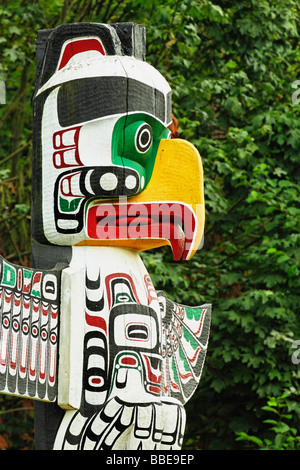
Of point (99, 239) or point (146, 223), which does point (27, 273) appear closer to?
point (99, 239)

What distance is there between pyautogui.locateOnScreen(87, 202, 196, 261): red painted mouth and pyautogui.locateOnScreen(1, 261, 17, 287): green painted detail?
50 cm

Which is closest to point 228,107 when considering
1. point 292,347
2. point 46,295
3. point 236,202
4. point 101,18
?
point 236,202

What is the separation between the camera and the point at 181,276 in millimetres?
8156

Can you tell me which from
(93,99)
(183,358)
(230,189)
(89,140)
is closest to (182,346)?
(183,358)

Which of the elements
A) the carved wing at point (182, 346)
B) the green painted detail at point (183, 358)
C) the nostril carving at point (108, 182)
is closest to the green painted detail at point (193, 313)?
the carved wing at point (182, 346)

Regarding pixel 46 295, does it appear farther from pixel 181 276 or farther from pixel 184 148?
pixel 181 276

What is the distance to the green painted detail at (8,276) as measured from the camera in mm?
3824

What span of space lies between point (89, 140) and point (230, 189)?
5091 millimetres

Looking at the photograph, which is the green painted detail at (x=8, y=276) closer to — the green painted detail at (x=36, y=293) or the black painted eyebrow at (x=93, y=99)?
the green painted detail at (x=36, y=293)

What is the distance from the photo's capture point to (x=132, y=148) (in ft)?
13.9

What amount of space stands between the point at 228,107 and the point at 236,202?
1.05 meters

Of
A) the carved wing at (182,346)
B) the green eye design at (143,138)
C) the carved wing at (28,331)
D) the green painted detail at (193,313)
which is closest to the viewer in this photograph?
the carved wing at (28,331)

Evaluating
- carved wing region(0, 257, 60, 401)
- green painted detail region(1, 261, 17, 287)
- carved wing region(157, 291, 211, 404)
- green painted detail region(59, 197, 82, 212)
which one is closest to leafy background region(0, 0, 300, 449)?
carved wing region(157, 291, 211, 404)

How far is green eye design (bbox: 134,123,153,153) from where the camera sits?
14.0 ft
